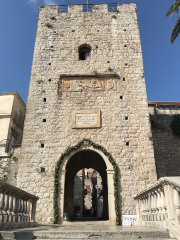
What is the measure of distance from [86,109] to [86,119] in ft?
1.95

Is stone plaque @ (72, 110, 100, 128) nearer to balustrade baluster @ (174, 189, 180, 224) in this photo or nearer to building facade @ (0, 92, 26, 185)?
building facade @ (0, 92, 26, 185)

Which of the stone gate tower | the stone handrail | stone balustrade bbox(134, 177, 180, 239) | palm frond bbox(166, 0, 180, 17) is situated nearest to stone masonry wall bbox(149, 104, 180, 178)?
the stone gate tower

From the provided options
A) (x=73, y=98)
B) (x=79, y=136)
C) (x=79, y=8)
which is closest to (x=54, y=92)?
(x=73, y=98)

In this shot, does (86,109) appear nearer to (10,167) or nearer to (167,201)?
(10,167)

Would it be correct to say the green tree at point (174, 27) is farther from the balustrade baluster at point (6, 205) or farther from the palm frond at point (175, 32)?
the balustrade baluster at point (6, 205)

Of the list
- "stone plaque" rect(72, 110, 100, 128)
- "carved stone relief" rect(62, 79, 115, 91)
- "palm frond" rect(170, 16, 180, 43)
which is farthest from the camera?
"palm frond" rect(170, 16, 180, 43)

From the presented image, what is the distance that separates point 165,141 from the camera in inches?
598

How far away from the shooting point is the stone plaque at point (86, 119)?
10.8 meters

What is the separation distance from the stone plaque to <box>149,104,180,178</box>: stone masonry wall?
239 inches

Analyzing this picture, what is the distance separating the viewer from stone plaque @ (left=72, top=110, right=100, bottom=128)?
1076cm

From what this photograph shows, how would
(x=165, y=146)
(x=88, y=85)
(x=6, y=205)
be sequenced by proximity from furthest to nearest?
(x=165, y=146) < (x=88, y=85) < (x=6, y=205)

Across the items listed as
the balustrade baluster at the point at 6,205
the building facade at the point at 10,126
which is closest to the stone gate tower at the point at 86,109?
the building facade at the point at 10,126

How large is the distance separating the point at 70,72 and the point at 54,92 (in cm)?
152

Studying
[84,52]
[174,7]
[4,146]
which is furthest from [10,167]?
[174,7]
